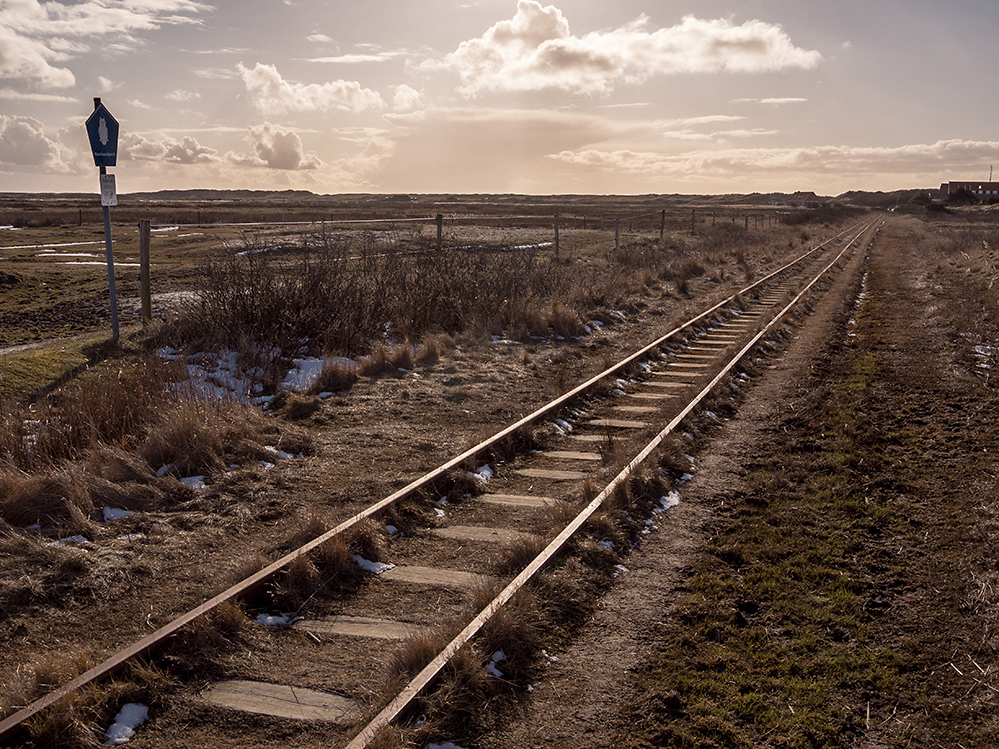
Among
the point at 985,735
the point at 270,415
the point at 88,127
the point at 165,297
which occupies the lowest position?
the point at 985,735

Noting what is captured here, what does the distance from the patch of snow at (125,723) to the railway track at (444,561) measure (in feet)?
0.76

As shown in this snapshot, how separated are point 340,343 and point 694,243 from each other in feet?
93.2

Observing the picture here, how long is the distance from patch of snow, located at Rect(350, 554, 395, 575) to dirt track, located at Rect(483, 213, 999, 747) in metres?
1.54

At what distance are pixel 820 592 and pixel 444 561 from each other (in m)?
2.57

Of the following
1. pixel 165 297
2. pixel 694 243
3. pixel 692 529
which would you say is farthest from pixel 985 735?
pixel 694 243

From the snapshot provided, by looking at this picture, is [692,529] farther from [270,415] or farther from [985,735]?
[270,415]

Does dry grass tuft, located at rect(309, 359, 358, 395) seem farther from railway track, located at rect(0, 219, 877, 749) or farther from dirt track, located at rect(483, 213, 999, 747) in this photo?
dirt track, located at rect(483, 213, 999, 747)

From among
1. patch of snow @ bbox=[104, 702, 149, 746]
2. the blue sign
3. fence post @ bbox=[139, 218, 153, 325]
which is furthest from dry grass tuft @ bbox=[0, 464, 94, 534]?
the blue sign

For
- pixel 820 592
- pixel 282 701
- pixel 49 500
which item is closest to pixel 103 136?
pixel 49 500

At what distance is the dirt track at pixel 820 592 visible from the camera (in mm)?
3668

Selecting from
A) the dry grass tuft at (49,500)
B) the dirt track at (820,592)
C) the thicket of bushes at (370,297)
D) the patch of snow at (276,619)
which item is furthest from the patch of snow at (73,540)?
the thicket of bushes at (370,297)

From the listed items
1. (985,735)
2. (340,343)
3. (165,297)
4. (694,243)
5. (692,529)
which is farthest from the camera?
(694,243)

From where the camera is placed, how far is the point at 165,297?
54.6 feet

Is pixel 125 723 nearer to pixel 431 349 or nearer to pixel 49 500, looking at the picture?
pixel 49 500
